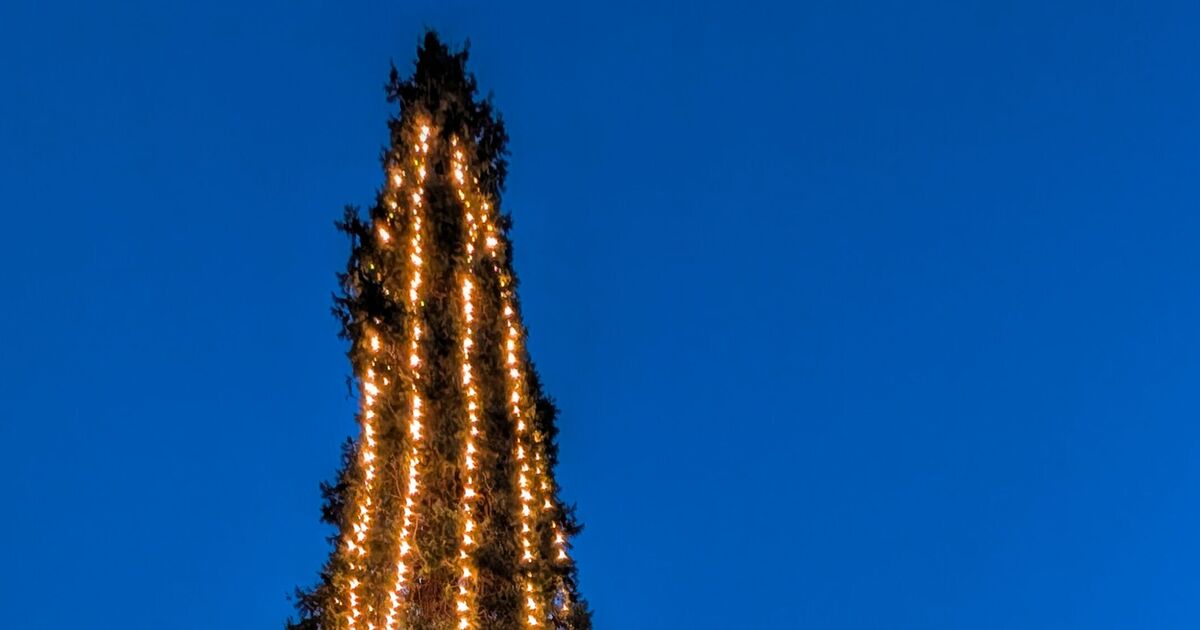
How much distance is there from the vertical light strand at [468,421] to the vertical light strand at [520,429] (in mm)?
156

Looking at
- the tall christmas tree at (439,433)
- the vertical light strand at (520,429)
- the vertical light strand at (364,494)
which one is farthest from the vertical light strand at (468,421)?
the vertical light strand at (364,494)

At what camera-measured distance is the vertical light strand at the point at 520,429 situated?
210 inches

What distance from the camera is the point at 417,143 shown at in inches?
252

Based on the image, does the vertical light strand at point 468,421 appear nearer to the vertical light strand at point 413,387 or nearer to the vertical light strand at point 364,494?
the vertical light strand at point 413,387

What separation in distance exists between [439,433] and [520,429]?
0.52 meters

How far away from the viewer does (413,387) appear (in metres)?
5.52

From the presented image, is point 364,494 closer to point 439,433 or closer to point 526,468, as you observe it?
point 439,433

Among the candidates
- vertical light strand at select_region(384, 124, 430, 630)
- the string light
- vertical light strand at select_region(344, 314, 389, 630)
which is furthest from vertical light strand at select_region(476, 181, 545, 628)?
vertical light strand at select_region(344, 314, 389, 630)

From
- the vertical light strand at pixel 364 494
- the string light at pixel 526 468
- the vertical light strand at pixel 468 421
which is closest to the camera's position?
the vertical light strand at pixel 468 421

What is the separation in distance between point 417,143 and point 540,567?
2825 mm

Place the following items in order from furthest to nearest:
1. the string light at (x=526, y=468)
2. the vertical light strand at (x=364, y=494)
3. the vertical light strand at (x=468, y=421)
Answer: the string light at (x=526, y=468), the vertical light strand at (x=364, y=494), the vertical light strand at (x=468, y=421)

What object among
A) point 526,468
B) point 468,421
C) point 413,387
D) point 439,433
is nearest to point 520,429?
point 526,468

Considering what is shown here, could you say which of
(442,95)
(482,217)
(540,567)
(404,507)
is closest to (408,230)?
(482,217)

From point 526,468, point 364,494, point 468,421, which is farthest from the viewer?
point 526,468
